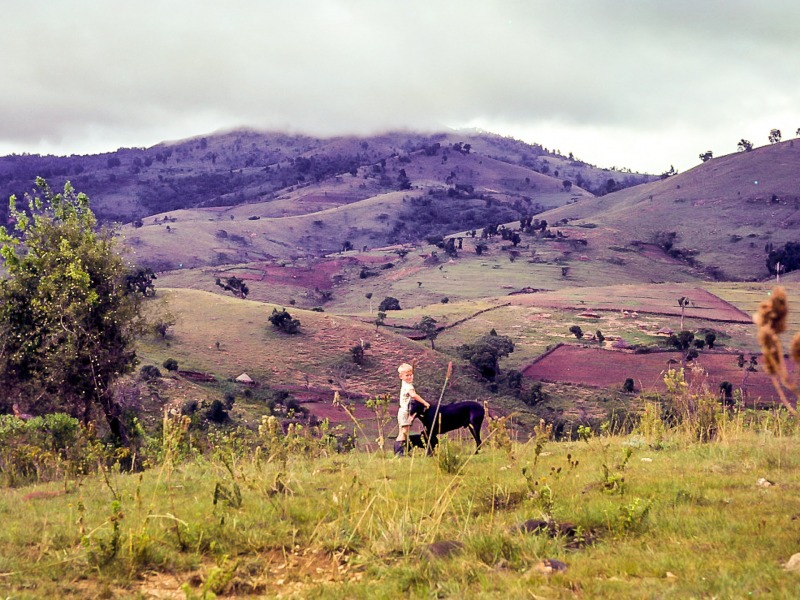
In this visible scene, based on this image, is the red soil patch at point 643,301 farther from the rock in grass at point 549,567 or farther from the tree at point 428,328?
the rock in grass at point 549,567

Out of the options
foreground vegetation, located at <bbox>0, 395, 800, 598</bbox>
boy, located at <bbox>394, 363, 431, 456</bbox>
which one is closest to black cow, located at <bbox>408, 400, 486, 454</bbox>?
boy, located at <bbox>394, 363, 431, 456</bbox>

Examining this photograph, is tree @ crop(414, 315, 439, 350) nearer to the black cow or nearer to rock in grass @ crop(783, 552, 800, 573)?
the black cow

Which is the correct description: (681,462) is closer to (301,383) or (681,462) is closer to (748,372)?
Result: (301,383)

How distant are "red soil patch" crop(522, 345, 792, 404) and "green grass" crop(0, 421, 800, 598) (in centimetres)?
3322

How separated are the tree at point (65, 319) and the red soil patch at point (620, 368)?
2806 cm

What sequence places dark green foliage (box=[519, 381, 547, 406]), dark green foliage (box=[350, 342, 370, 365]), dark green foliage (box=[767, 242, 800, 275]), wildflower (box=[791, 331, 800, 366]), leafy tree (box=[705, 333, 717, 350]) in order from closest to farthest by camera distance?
1. wildflower (box=[791, 331, 800, 366])
2. dark green foliage (box=[519, 381, 547, 406])
3. dark green foliage (box=[350, 342, 370, 365])
4. leafy tree (box=[705, 333, 717, 350])
5. dark green foliage (box=[767, 242, 800, 275])

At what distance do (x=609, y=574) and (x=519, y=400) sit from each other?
3384cm

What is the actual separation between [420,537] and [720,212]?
11979 centimetres

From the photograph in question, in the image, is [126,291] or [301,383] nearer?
[126,291]

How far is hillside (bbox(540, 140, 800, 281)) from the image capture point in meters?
98.6

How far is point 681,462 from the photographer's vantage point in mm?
8453

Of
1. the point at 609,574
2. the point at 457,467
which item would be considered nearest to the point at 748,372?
the point at 457,467

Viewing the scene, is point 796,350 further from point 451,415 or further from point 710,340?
point 710,340

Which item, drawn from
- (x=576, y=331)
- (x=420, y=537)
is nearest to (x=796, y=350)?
(x=420, y=537)
